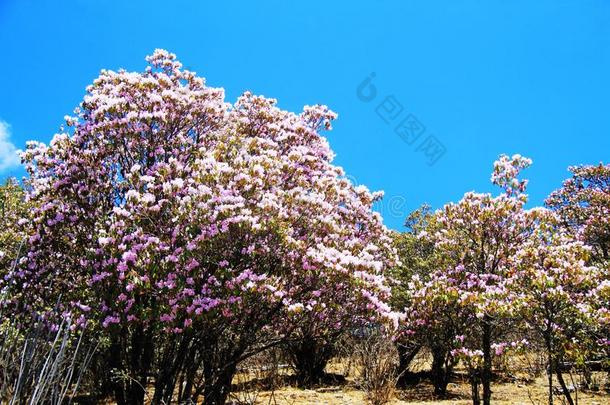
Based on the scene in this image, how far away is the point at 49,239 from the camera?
9875mm

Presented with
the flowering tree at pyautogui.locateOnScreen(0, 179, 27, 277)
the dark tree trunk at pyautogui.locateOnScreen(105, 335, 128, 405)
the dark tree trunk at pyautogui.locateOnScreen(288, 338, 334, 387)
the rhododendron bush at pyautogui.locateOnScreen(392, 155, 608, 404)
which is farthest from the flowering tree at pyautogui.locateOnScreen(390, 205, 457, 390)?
the flowering tree at pyautogui.locateOnScreen(0, 179, 27, 277)

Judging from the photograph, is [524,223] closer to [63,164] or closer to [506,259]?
[506,259]

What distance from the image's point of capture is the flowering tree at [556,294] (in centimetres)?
853

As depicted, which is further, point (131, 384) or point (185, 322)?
point (131, 384)

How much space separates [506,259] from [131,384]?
28.3 ft

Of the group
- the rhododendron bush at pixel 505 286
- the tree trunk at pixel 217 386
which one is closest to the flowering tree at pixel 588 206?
the rhododendron bush at pixel 505 286

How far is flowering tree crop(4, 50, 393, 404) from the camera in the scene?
7.98 m

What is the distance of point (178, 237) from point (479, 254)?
23.1ft

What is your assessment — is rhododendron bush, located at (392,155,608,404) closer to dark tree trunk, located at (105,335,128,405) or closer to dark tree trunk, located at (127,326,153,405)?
dark tree trunk, located at (127,326,153,405)

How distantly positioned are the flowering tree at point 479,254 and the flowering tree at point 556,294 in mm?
1090

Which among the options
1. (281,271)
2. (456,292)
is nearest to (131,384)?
(281,271)

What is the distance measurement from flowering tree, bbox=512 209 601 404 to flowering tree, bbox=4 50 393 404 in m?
2.81

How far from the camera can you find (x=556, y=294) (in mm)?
8227

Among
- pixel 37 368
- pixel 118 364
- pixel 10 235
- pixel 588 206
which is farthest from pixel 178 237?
pixel 588 206
